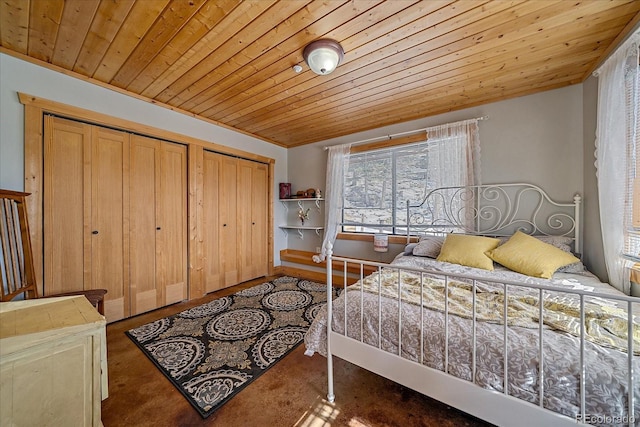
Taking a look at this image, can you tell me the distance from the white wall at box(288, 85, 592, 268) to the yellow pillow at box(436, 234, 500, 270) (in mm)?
822

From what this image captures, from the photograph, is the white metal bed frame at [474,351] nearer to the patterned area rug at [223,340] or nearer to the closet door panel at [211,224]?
the patterned area rug at [223,340]

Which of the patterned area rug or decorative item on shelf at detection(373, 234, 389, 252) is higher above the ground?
decorative item on shelf at detection(373, 234, 389, 252)

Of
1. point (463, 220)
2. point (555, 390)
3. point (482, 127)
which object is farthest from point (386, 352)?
point (482, 127)

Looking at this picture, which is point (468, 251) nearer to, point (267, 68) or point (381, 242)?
point (381, 242)

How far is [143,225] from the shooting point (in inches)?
101

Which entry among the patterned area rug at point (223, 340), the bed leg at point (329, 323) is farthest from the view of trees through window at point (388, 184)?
the bed leg at point (329, 323)

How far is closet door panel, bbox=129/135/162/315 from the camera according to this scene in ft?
8.13

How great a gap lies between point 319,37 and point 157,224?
8.41ft

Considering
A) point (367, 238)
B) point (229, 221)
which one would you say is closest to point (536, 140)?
point (367, 238)

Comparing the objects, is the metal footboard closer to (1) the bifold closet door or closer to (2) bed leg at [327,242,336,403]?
(2) bed leg at [327,242,336,403]

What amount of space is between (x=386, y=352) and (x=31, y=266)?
2587 millimetres

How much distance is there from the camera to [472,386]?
0.99m

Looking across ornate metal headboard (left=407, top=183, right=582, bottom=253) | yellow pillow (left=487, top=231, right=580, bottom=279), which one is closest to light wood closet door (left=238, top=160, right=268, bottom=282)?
ornate metal headboard (left=407, top=183, right=582, bottom=253)

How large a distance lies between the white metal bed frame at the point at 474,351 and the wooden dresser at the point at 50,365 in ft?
3.71
